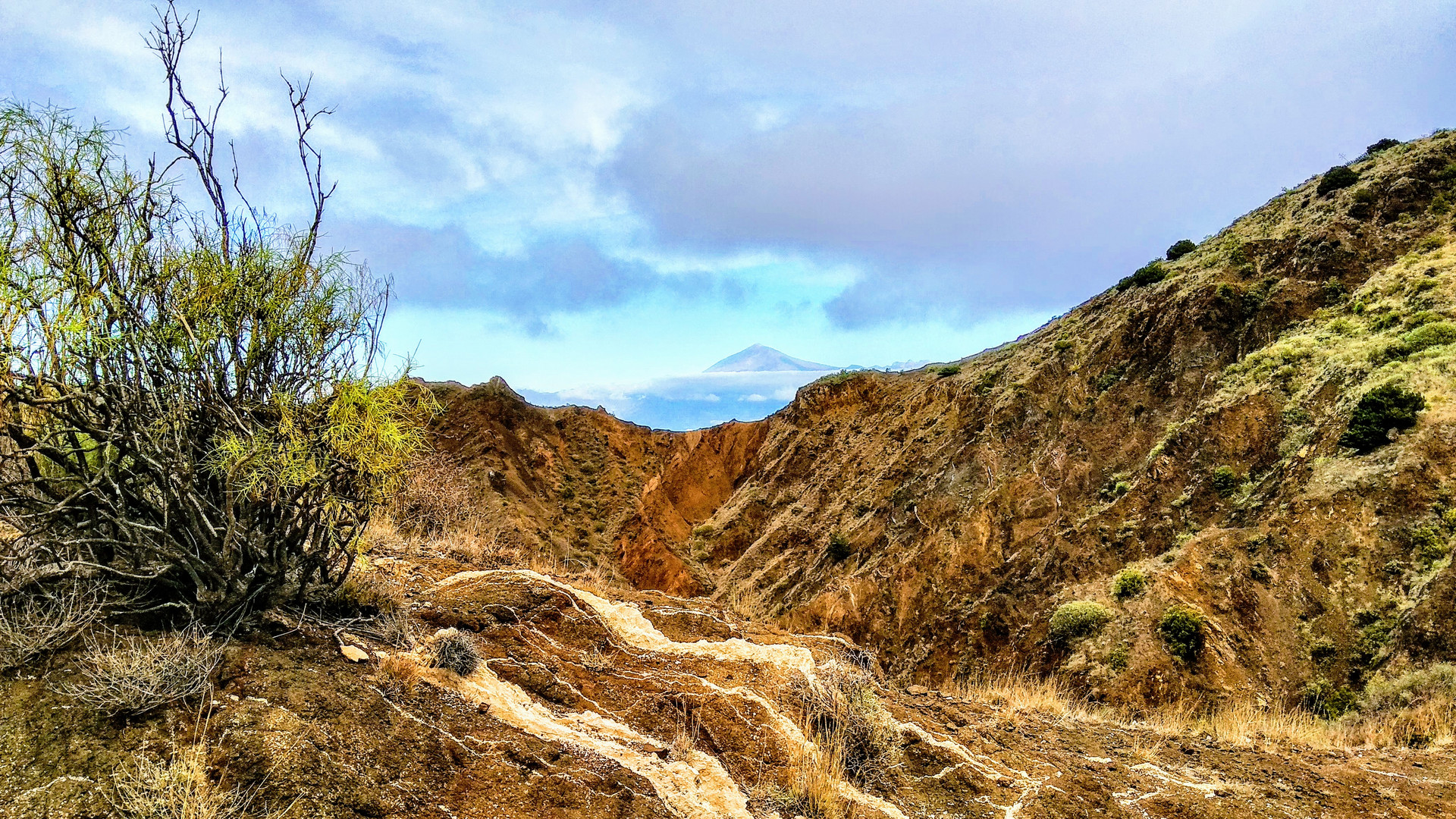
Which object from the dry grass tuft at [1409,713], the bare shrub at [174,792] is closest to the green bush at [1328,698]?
the dry grass tuft at [1409,713]

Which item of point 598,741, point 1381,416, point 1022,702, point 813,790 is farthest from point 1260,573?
point 598,741

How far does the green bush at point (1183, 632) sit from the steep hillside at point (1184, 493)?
0.24 feet

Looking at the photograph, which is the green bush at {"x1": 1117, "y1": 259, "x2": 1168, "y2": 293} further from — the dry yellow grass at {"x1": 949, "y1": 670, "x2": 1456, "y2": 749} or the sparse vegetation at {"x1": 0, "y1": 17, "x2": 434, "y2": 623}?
the sparse vegetation at {"x1": 0, "y1": 17, "x2": 434, "y2": 623}

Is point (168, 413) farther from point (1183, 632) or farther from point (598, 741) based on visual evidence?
point (1183, 632)

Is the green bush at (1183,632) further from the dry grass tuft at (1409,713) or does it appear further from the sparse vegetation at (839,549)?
the sparse vegetation at (839,549)

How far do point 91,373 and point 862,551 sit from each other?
1056 inches

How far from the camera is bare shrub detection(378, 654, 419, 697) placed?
5.57m

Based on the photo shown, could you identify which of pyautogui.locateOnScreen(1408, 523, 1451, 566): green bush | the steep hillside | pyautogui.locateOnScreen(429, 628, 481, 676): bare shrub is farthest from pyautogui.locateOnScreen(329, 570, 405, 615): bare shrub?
pyautogui.locateOnScreen(1408, 523, 1451, 566): green bush

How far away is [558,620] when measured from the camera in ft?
27.0

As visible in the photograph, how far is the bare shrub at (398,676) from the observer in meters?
5.57

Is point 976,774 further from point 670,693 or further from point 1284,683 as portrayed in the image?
point 1284,683

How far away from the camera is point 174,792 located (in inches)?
155

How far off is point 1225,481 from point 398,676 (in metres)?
21.8

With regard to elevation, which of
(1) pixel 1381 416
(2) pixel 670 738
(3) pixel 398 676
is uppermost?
(1) pixel 1381 416
